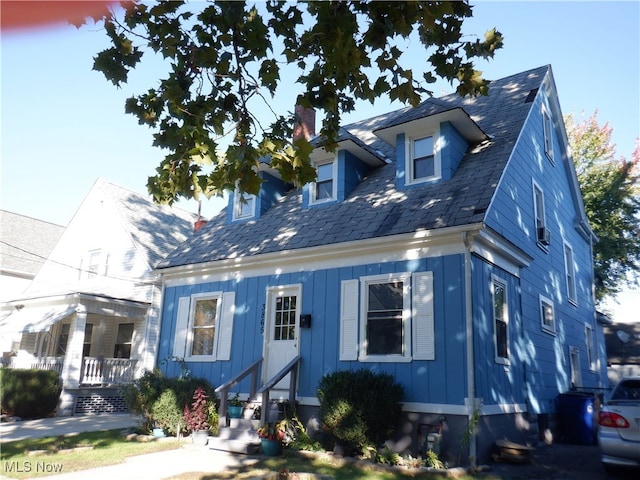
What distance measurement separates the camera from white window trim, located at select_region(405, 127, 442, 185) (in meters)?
10.9

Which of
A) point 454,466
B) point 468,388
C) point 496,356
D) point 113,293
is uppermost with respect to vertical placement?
point 113,293

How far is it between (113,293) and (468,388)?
1412cm

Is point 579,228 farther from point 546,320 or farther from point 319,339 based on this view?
point 319,339

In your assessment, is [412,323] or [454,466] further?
[412,323]

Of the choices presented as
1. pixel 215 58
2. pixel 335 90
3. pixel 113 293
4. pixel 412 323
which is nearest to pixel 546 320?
pixel 412 323

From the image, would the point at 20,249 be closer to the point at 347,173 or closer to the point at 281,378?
the point at 347,173

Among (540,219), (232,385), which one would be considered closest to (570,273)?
(540,219)

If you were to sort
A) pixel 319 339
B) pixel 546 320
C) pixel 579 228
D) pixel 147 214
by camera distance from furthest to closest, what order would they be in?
pixel 147 214 → pixel 579 228 → pixel 546 320 → pixel 319 339

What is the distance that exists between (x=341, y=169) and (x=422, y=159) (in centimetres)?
200

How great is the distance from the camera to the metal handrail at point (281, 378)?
9.92 meters

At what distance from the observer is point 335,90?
19.7 feet

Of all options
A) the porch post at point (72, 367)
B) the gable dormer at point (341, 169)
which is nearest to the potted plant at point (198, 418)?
the gable dormer at point (341, 169)

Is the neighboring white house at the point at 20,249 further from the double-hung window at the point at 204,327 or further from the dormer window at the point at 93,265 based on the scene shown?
the double-hung window at the point at 204,327

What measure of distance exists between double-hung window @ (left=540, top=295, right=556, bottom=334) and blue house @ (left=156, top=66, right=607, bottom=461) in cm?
9
